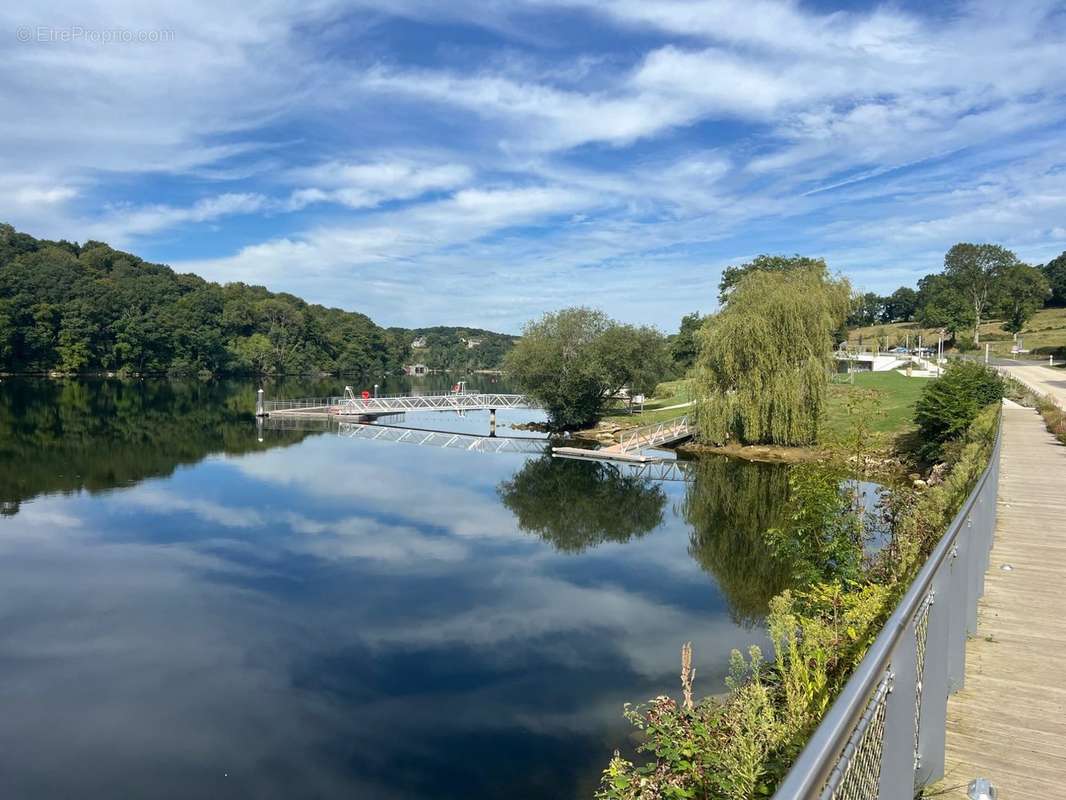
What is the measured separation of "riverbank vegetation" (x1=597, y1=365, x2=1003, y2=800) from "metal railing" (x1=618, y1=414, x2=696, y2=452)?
2364 cm

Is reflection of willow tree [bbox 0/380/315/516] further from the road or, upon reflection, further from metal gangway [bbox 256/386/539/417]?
the road

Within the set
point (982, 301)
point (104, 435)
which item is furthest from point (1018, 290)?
point (104, 435)

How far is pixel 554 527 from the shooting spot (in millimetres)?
23172

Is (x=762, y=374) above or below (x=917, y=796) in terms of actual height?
above

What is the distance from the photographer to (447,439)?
4516cm

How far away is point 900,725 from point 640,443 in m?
35.7

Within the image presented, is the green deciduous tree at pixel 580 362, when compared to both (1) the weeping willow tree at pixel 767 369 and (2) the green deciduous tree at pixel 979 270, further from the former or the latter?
(2) the green deciduous tree at pixel 979 270

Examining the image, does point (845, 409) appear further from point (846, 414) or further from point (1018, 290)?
point (1018, 290)

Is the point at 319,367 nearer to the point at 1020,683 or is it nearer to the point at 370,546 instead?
the point at 370,546

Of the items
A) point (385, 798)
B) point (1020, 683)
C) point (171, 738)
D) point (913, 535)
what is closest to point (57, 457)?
point (171, 738)

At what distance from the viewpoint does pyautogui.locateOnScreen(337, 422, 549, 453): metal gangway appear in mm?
41156

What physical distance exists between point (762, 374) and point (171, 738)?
29.7 meters

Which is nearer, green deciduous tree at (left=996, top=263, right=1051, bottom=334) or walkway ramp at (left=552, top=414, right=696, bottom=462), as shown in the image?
walkway ramp at (left=552, top=414, right=696, bottom=462)

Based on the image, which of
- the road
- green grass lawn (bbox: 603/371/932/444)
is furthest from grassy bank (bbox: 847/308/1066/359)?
green grass lawn (bbox: 603/371/932/444)
